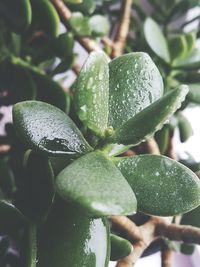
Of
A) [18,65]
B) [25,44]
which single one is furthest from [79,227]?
[25,44]

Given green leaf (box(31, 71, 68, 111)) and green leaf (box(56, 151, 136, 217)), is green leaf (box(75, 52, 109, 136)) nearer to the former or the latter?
green leaf (box(56, 151, 136, 217))

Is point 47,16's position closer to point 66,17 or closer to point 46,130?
point 66,17

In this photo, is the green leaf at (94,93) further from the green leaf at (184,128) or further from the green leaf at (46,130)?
the green leaf at (184,128)

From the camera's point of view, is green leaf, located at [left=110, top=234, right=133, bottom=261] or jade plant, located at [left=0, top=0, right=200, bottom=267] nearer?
jade plant, located at [left=0, top=0, right=200, bottom=267]

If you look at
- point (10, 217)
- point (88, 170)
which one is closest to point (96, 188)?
point (88, 170)

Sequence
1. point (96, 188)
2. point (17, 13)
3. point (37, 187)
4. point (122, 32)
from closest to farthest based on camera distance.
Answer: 1. point (96, 188)
2. point (37, 187)
3. point (17, 13)
4. point (122, 32)

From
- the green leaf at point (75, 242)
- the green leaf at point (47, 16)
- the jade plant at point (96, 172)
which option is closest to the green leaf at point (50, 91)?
the green leaf at point (47, 16)

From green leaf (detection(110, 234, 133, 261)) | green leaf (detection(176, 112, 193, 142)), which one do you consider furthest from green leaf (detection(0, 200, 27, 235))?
green leaf (detection(176, 112, 193, 142))
